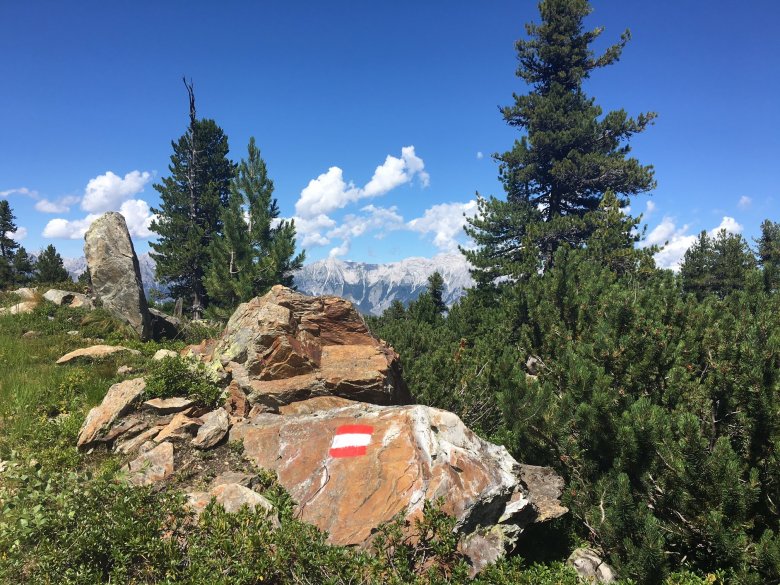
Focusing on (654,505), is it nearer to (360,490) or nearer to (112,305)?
(360,490)

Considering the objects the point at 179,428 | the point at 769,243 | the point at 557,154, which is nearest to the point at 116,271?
the point at 179,428

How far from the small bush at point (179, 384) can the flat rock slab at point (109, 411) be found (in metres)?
0.22

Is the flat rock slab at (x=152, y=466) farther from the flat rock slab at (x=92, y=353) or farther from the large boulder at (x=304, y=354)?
the flat rock slab at (x=92, y=353)

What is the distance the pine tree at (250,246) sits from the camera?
23.3 m

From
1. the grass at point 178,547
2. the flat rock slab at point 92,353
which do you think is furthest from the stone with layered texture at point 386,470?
the flat rock slab at point 92,353

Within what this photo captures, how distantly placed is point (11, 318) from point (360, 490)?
15.6m

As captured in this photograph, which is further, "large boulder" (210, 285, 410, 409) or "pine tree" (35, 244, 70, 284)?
"pine tree" (35, 244, 70, 284)

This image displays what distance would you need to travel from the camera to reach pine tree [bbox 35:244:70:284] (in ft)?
122

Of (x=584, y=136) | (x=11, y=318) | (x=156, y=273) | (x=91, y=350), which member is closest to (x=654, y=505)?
(x=91, y=350)

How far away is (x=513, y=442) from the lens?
7488 millimetres

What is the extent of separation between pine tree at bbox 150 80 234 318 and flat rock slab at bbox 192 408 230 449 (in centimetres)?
2541

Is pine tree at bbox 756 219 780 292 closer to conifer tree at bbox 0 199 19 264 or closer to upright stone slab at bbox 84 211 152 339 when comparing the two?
upright stone slab at bbox 84 211 152 339

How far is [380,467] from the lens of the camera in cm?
530

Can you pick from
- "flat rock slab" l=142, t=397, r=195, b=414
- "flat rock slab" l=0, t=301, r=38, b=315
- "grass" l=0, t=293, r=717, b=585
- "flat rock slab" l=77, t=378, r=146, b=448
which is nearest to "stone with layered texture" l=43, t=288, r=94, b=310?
"flat rock slab" l=0, t=301, r=38, b=315
